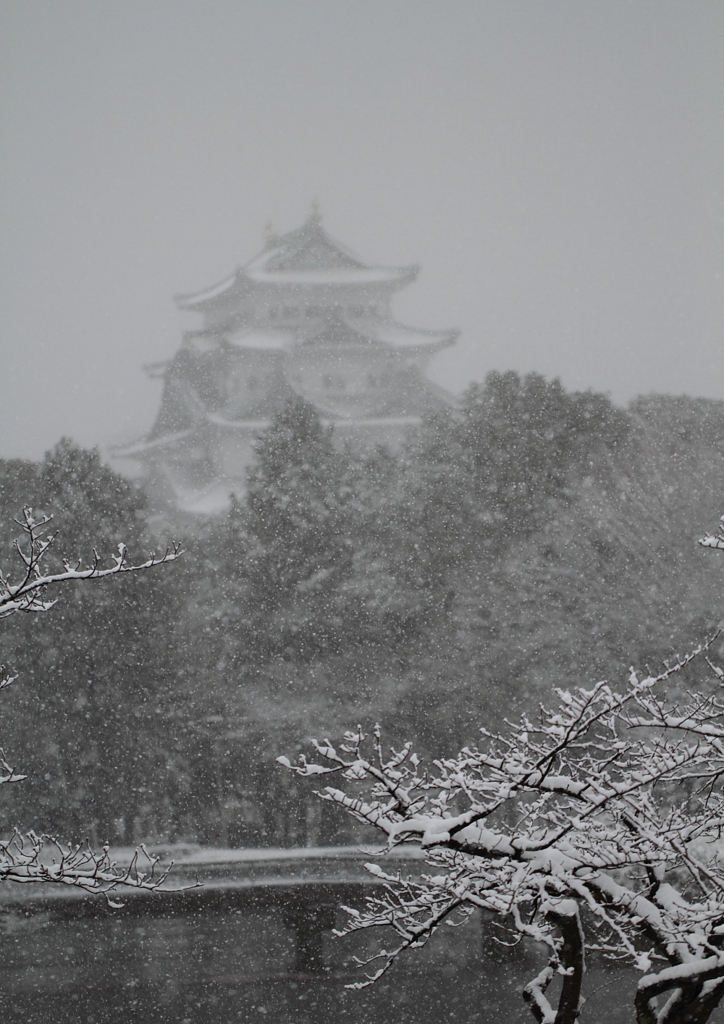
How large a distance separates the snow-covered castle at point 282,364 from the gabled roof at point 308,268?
42 millimetres

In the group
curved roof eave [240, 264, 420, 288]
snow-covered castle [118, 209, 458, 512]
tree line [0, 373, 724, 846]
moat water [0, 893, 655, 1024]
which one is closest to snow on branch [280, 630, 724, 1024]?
moat water [0, 893, 655, 1024]

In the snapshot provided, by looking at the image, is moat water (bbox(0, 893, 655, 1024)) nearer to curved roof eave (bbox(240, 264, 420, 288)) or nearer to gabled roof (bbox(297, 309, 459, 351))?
gabled roof (bbox(297, 309, 459, 351))

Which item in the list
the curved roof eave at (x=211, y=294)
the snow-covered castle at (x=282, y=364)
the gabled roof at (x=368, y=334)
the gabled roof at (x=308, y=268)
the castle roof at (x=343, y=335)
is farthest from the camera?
the curved roof eave at (x=211, y=294)

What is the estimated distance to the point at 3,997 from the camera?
9.38 meters

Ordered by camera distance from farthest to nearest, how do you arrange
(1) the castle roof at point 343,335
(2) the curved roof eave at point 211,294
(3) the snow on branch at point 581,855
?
(2) the curved roof eave at point 211,294
(1) the castle roof at point 343,335
(3) the snow on branch at point 581,855

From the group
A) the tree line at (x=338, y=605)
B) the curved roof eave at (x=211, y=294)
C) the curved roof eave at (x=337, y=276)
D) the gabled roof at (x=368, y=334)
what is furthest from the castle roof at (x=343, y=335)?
the tree line at (x=338, y=605)

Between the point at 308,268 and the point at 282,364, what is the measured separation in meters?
5.05

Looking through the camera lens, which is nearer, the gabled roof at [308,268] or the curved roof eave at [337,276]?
the curved roof eave at [337,276]

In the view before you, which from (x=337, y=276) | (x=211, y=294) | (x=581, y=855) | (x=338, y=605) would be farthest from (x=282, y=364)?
(x=581, y=855)

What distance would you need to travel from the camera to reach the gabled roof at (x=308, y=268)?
104 feet

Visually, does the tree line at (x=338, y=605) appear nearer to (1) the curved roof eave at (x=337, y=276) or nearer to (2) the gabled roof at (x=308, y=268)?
(1) the curved roof eave at (x=337, y=276)

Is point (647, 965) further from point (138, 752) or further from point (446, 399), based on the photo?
point (446, 399)

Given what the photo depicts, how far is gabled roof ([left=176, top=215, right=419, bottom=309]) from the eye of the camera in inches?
1244

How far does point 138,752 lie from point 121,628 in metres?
1.79
